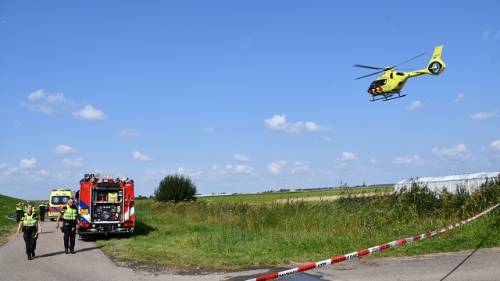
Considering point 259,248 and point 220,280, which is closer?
point 220,280

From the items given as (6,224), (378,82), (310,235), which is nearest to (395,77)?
(378,82)

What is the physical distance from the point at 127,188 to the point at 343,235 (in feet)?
32.3

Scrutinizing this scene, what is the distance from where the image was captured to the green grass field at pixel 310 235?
1359 centimetres

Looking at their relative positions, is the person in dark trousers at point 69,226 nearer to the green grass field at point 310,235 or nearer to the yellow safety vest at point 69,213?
the yellow safety vest at point 69,213

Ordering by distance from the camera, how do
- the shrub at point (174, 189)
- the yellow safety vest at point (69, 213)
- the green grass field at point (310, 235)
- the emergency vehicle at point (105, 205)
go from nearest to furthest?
the green grass field at point (310, 235) → the yellow safety vest at point (69, 213) → the emergency vehicle at point (105, 205) → the shrub at point (174, 189)

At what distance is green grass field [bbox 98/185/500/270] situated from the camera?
13.6 m

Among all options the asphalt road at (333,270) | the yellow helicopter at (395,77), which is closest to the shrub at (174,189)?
the yellow helicopter at (395,77)

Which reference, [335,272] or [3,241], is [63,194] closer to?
[3,241]

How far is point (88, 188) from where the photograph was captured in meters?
20.8

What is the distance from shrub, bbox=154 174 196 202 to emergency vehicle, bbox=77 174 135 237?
34.7 meters

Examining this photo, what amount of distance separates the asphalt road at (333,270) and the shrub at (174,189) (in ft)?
136

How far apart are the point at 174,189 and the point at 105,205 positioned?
3582 cm

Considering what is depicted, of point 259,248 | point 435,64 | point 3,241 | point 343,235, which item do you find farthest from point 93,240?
point 435,64

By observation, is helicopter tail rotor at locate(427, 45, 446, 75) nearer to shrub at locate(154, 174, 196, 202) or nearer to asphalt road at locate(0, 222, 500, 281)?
asphalt road at locate(0, 222, 500, 281)
